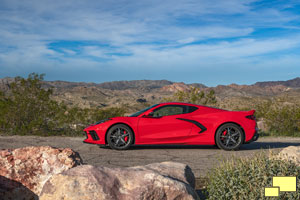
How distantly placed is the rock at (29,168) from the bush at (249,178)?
1.92 m

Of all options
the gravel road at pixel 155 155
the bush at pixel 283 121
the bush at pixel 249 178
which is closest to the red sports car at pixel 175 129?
the gravel road at pixel 155 155

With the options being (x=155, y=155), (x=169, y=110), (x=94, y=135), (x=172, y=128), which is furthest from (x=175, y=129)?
(x=94, y=135)

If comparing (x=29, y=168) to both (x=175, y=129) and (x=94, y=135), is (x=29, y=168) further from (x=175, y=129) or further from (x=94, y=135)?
(x=175, y=129)

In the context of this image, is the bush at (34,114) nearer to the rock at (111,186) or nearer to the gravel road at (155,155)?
the gravel road at (155,155)

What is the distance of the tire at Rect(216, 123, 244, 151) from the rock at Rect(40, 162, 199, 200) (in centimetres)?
593

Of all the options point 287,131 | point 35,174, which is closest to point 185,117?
point 35,174

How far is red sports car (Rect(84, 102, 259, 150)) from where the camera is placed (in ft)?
31.4

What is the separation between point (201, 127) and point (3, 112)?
913 centimetres

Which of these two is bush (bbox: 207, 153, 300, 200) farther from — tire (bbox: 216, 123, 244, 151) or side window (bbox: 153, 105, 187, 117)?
side window (bbox: 153, 105, 187, 117)

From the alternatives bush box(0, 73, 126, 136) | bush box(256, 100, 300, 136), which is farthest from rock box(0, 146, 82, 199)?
bush box(256, 100, 300, 136)

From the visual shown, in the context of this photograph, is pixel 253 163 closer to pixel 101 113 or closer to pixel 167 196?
Result: pixel 167 196

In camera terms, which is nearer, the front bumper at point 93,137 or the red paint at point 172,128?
the red paint at point 172,128

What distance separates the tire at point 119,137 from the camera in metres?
9.57

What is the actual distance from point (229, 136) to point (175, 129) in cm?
158
